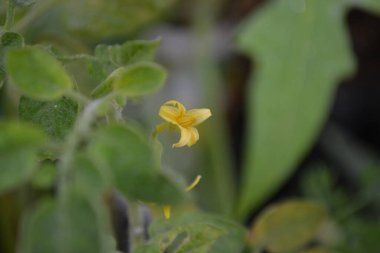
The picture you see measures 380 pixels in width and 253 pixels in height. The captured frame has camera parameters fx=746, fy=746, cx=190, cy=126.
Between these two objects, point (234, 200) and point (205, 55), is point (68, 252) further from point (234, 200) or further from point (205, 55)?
point (205, 55)

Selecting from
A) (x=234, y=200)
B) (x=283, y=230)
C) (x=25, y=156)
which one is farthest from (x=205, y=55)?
(x=25, y=156)

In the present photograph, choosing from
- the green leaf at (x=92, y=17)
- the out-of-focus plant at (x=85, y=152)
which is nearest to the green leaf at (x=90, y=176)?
the out-of-focus plant at (x=85, y=152)

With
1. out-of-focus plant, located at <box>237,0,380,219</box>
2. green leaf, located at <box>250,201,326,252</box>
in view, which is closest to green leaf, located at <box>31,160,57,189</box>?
green leaf, located at <box>250,201,326,252</box>

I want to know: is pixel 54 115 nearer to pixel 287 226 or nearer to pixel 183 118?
pixel 183 118

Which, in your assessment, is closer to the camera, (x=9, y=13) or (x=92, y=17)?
(x=9, y=13)

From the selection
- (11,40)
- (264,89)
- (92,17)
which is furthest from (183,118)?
(264,89)

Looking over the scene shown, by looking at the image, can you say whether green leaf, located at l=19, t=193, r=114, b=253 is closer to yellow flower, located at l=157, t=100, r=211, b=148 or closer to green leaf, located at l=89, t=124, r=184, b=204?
green leaf, located at l=89, t=124, r=184, b=204
